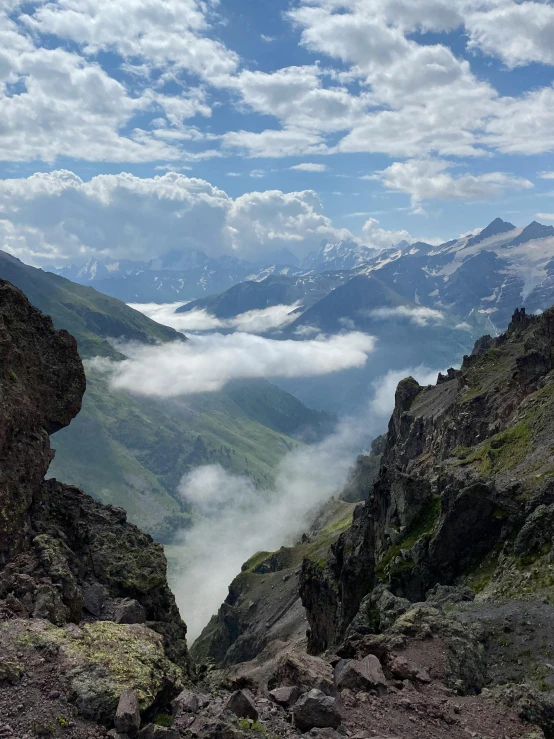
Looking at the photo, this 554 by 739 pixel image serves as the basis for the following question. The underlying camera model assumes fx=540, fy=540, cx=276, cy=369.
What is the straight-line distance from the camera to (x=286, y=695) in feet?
88.6

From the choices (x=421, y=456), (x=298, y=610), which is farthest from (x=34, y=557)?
(x=421, y=456)

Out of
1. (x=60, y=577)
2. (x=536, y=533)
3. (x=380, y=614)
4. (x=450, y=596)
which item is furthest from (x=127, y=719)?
(x=536, y=533)

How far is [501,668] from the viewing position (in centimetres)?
3506

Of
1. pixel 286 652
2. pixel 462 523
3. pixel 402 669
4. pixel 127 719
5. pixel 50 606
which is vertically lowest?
pixel 127 719

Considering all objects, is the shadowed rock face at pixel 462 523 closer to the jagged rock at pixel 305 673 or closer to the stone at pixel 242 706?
the jagged rock at pixel 305 673

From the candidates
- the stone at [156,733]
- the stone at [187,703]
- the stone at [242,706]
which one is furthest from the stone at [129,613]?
the stone at [156,733]

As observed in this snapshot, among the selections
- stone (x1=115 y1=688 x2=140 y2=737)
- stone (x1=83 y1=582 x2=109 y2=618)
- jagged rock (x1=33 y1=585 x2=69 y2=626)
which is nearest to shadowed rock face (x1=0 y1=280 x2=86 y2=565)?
jagged rock (x1=33 y1=585 x2=69 y2=626)

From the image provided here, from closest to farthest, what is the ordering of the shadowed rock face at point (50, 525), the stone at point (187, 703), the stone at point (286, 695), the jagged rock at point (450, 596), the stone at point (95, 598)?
the stone at point (187, 703)
the stone at point (286, 695)
the shadowed rock face at point (50, 525)
the stone at point (95, 598)
the jagged rock at point (450, 596)

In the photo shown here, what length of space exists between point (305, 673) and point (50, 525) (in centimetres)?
2634

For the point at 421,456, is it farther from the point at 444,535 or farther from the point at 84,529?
the point at 84,529

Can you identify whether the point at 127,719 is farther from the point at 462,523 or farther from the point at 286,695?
the point at 462,523

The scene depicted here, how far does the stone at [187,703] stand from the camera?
25969 millimetres

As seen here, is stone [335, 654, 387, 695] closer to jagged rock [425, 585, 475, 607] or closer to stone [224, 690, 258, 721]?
stone [224, 690, 258, 721]

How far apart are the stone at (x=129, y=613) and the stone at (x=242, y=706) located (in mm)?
17672
